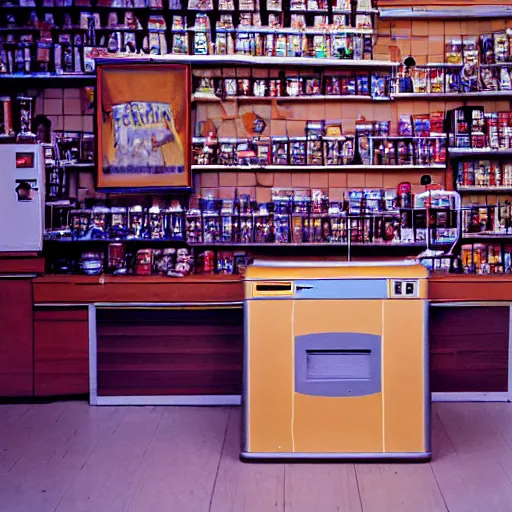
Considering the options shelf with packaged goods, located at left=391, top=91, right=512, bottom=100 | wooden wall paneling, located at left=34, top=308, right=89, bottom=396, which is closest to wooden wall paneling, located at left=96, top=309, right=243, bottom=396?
wooden wall paneling, located at left=34, top=308, right=89, bottom=396

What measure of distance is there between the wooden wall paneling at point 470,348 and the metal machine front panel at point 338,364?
117 cm

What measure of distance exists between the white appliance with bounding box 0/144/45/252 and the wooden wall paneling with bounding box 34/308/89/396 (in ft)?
1.63

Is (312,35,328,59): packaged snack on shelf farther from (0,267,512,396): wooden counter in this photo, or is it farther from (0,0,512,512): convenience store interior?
(0,267,512,396): wooden counter

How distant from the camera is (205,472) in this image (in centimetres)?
349

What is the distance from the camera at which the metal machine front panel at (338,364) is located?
3559 mm

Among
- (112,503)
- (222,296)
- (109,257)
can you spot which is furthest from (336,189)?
(112,503)

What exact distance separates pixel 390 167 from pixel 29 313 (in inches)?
104

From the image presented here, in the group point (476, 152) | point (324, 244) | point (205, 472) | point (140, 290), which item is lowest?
point (205, 472)

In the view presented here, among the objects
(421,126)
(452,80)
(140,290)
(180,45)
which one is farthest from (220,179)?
(452,80)

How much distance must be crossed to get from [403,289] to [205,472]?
132 cm

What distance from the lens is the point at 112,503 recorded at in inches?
122

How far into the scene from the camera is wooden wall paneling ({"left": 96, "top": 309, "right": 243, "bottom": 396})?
4.62 meters

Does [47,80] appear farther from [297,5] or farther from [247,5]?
[297,5]

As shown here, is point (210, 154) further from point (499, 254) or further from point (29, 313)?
point (499, 254)
